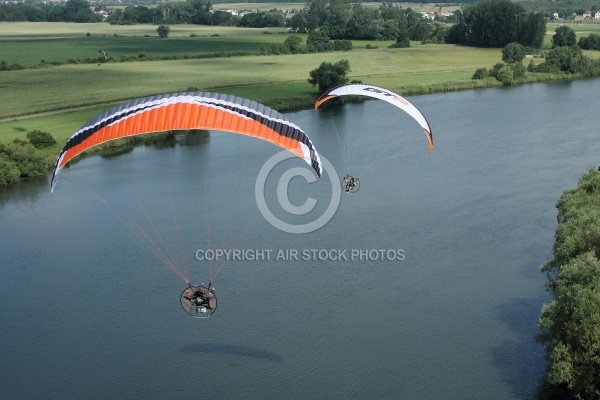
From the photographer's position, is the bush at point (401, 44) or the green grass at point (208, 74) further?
the bush at point (401, 44)

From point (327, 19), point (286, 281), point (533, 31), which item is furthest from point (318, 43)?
point (286, 281)

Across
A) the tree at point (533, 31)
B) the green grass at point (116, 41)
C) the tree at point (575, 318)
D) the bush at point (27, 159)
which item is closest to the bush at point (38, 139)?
the bush at point (27, 159)

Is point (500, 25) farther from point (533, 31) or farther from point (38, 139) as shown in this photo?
point (38, 139)

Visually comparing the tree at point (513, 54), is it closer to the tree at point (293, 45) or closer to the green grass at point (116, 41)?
the tree at point (293, 45)

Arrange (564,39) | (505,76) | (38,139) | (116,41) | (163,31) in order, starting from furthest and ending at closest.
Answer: (163,31) → (116,41) → (564,39) → (505,76) → (38,139)

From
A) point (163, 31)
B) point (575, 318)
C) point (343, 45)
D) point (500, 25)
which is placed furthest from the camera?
point (163, 31)

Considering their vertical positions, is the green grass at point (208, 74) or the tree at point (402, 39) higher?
the tree at point (402, 39)

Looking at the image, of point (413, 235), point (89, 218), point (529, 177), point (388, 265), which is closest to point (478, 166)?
point (529, 177)
